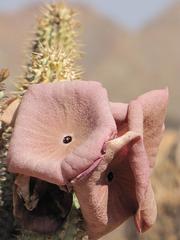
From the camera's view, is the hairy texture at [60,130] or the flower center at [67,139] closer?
the hairy texture at [60,130]

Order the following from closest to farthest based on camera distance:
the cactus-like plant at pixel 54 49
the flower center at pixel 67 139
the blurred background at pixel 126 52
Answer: the flower center at pixel 67 139 → the cactus-like plant at pixel 54 49 → the blurred background at pixel 126 52

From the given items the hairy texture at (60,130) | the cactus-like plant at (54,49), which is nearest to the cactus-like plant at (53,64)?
the cactus-like plant at (54,49)

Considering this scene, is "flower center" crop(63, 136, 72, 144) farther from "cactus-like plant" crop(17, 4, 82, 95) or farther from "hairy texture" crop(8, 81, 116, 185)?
"cactus-like plant" crop(17, 4, 82, 95)

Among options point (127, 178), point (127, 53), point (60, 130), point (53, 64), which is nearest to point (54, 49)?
point (53, 64)

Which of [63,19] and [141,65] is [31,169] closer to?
[63,19]

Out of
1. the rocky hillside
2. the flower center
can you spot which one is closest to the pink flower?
the flower center

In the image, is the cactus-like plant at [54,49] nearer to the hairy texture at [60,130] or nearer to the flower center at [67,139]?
the hairy texture at [60,130]

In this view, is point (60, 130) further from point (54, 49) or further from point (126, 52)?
point (126, 52)

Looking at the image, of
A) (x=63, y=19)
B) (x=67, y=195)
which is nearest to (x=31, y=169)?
(x=67, y=195)

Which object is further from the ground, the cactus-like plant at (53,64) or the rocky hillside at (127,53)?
the cactus-like plant at (53,64)

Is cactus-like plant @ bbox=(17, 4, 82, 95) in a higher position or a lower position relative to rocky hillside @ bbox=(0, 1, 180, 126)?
higher
